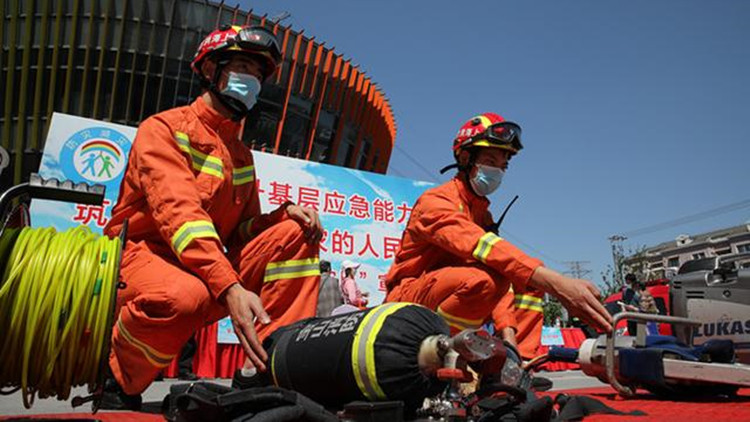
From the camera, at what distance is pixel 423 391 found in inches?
68.3

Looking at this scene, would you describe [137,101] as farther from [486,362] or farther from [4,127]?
[486,362]

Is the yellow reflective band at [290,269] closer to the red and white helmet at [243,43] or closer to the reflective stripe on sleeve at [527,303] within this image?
the red and white helmet at [243,43]

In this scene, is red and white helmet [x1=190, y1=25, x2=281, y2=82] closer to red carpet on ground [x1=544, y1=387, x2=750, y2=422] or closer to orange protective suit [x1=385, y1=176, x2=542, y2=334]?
orange protective suit [x1=385, y1=176, x2=542, y2=334]

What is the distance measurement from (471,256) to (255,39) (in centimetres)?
155

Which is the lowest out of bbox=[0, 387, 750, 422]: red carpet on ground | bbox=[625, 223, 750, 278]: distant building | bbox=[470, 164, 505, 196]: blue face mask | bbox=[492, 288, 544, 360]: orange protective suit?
bbox=[0, 387, 750, 422]: red carpet on ground

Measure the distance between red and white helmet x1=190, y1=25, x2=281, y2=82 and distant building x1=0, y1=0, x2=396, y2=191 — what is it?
19434mm

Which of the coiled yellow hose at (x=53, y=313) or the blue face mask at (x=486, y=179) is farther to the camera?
the blue face mask at (x=486, y=179)

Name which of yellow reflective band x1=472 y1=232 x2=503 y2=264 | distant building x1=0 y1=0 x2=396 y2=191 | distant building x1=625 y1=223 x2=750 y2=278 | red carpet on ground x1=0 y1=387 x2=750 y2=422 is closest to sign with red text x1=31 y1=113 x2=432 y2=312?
red carpet on ground x1=0 y1=387 x2=750 y2=422

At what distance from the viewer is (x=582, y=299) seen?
2199 millimetres

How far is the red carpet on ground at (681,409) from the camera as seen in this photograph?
2.40 meters

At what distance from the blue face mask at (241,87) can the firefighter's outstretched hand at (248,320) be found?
1.19 m

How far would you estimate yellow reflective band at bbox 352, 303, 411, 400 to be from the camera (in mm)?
1696

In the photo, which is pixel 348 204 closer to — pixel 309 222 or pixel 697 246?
pixel 309 222

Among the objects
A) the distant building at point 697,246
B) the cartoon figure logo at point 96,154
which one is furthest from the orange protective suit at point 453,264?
the distant building at point 697,246
